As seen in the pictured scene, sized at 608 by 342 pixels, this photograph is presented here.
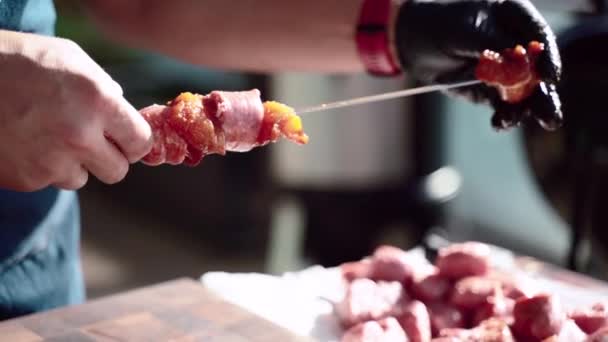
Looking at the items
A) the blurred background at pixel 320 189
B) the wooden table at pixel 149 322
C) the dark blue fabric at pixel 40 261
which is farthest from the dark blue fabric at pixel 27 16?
the blurred background at pixel 320 189

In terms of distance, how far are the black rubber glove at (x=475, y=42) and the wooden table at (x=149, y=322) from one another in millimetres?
507

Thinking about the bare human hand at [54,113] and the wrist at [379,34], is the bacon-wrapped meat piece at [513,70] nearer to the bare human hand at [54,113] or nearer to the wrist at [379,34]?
the wrist at [379,34]

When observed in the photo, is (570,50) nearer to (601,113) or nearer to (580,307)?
(601,113)

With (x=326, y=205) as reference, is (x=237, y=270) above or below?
below

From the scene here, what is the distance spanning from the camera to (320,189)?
10.5 ft

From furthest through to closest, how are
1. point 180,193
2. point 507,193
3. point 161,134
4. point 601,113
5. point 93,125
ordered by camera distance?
1. point 180,193
2. point 507,193
3. point 601,113
4. point 161,134
5. point 93,125

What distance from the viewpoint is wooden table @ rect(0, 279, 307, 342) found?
4.04ft

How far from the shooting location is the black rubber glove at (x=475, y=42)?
1.30 meters

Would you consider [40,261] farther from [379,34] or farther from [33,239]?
[379,34]

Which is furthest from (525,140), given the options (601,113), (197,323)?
(197,323)

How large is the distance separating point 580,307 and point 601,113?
58cm

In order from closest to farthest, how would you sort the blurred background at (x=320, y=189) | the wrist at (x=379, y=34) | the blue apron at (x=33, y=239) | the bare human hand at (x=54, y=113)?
the bare human hand at (x=54, y=113)
the blue apron at (x=33, y=239)
the wrist at (x=379, y=34)
the blurred background at (x=320, y=189)

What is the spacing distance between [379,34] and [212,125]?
1.63 ft

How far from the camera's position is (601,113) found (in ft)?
6.08
